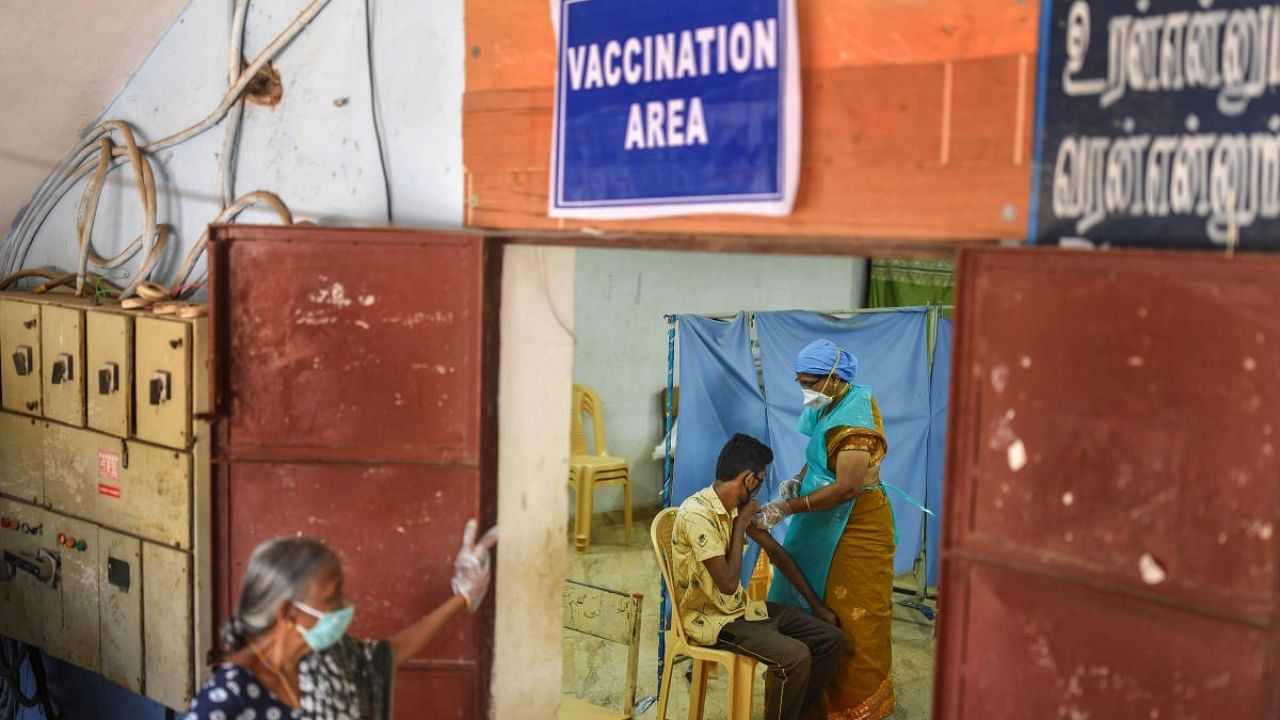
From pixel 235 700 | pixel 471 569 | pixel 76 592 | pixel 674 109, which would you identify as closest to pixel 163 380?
pixel 76 592

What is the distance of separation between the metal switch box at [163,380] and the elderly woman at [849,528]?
2.53 meters

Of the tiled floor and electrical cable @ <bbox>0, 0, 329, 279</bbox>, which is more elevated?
electrical cable @ <bbox>0, 0, 329, 279</bbox>

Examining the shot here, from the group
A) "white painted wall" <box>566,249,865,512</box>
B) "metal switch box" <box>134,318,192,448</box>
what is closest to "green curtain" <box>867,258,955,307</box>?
"white painted wall" <box>566,249,865,512</box>

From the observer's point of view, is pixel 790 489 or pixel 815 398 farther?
pixel 790 489

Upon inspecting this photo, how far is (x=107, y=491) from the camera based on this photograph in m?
3.98

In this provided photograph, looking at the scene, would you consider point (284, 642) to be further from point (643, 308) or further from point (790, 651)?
point (643, 308)

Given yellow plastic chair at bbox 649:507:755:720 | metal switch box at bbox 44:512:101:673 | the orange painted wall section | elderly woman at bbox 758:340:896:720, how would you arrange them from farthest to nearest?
elderly woman at bbox 758:340:896:720
yellow plastic chair at bbox 649:507:755:720
metal switch box at bbox 44:512:101:673
the orange painted wall section

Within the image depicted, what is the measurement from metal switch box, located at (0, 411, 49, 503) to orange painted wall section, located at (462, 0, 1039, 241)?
269 centimetres

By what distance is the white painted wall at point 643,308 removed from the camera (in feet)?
27.6

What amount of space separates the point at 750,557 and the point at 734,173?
3261 millimetres

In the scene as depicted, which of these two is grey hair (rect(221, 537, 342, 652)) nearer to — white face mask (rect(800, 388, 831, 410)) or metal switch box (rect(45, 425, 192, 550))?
metal switch box (rect(45, 425, 192, 550))

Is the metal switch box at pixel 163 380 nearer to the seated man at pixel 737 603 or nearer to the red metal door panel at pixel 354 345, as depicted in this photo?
the red metal door panel at pixel 354 345

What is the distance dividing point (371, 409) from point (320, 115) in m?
1.02

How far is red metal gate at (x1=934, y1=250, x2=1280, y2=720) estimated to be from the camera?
2.08 meters
